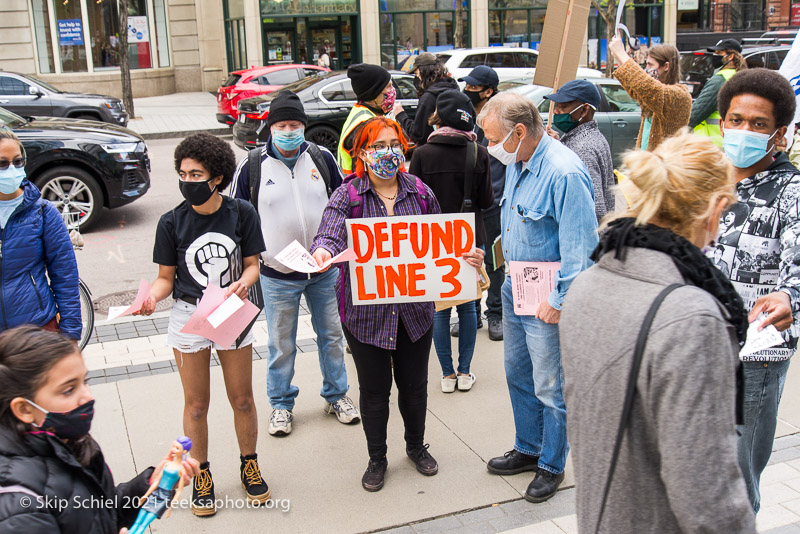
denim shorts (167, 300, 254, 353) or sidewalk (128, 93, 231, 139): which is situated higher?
sidewalk (128, 93, 231, 139)

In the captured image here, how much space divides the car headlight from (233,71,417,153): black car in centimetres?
466

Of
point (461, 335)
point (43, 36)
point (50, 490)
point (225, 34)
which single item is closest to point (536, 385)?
point (461, 335)

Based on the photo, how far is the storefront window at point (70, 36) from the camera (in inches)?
1054

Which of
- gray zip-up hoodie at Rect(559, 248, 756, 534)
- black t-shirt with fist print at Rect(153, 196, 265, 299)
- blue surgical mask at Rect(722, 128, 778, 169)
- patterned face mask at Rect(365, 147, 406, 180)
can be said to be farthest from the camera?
patterned face mask at Rect(365, 147, 406, 180)

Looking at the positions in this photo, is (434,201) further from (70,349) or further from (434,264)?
(70,349)

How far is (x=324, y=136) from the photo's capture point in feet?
50.6

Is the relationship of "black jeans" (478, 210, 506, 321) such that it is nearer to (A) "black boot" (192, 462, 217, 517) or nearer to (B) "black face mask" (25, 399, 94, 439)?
(A) "black boot" (192, 462, 217, 517)

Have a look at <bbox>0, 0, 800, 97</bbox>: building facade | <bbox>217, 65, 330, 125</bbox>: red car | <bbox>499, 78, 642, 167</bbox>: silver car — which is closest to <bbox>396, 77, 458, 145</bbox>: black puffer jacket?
<bbox>499, 78, 642, 167</bbox>: silver car

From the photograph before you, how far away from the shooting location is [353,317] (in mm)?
4066

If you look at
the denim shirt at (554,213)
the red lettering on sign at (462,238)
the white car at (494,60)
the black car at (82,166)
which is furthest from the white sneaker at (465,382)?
the white car at (494,60)

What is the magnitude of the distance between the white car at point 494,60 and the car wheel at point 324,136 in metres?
4.54

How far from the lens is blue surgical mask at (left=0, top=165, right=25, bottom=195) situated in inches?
149

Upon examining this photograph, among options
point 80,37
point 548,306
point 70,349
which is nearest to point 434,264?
point 548,306

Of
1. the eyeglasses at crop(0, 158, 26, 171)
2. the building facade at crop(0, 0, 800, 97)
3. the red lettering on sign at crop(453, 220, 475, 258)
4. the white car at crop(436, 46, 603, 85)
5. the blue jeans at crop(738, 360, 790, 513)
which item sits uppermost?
the building facade at crop(0, 0, 800, 97)
